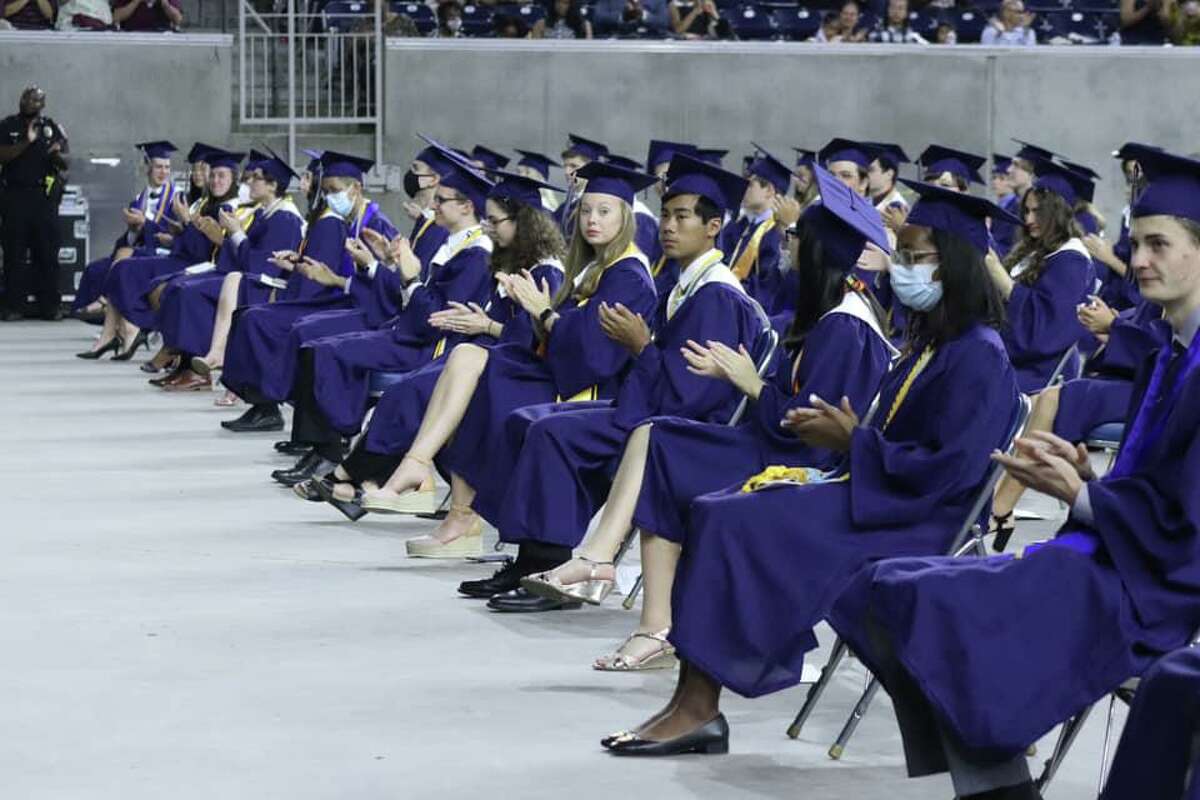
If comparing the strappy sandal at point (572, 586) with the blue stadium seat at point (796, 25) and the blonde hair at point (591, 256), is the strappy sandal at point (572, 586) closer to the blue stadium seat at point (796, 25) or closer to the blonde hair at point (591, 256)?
the blonde hair at point (591, 256)

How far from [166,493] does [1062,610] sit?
21.6ft

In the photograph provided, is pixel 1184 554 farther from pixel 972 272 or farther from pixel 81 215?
pixel 81 215

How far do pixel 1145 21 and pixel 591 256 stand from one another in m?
14.7

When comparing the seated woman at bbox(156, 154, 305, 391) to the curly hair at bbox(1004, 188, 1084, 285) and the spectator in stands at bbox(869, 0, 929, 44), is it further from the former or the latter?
the spectator in stands at bbox(869, 0, 929, 44)

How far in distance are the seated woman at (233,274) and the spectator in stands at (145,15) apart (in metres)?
7.10

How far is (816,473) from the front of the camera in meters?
5.58

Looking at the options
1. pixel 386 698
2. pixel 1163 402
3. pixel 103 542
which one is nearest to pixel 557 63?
pixel 103 542

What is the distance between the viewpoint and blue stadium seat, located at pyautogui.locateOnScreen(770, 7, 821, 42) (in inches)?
859

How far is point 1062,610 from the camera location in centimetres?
429

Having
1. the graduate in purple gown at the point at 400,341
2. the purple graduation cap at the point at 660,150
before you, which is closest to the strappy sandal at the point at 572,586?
the graduate in purple gown at the point at 400,341

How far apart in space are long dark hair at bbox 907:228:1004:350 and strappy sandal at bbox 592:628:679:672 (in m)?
1.49

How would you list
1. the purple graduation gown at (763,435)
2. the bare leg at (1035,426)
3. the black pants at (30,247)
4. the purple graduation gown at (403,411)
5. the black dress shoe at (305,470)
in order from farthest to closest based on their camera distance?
the black pants at (30,247) < the black dress shoe at (305,470) < the purple graduation gown at (403,411) < the bare leg at (1035,426) < the purple graduation gown at (763,435)

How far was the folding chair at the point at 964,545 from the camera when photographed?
527cm

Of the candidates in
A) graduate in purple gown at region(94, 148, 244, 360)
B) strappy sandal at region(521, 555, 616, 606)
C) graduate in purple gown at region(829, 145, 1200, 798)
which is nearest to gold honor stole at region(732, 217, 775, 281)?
graduate in purple gown at region(94, 148, 244, 360)
